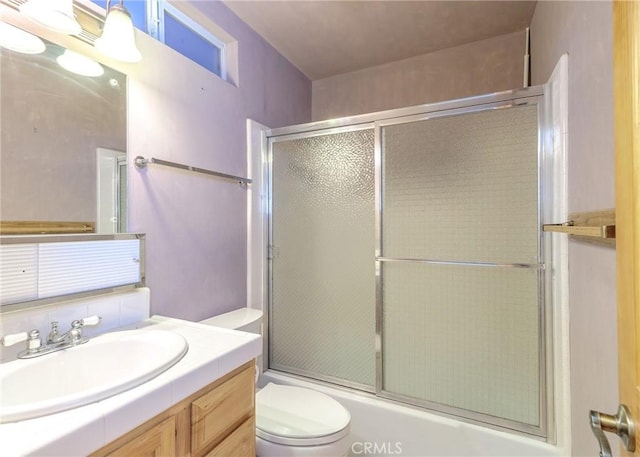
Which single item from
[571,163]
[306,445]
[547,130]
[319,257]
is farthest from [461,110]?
[306,445]

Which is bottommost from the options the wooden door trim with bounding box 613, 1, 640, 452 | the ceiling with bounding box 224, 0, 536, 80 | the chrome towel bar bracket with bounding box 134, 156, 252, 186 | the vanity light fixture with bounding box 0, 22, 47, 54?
the wooden door trim with bounding box 613, 1, 640, 452

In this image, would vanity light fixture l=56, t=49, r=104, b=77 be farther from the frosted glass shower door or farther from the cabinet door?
the frosted glass shower door

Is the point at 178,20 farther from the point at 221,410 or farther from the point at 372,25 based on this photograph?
the point at 221,410

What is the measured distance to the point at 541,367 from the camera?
146cm

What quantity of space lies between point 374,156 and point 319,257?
71cm

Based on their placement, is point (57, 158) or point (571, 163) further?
point (571, 163)

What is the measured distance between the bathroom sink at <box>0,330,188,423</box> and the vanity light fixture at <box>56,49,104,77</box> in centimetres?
96

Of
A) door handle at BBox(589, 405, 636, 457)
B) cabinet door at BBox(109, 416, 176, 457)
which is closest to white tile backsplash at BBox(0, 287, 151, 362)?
cabinet door at BBox(109, 416, 176, 457)

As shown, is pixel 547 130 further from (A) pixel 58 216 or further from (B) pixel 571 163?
(A) pixel 58 216

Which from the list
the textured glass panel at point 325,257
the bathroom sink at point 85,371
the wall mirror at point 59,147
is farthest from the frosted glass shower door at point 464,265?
the wall mirror at point 59,147

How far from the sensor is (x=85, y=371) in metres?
0.95

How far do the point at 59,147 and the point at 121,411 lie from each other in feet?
3.04

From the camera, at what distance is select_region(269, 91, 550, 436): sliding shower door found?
151cm

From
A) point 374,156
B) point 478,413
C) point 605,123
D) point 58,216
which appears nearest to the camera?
point 605,123
